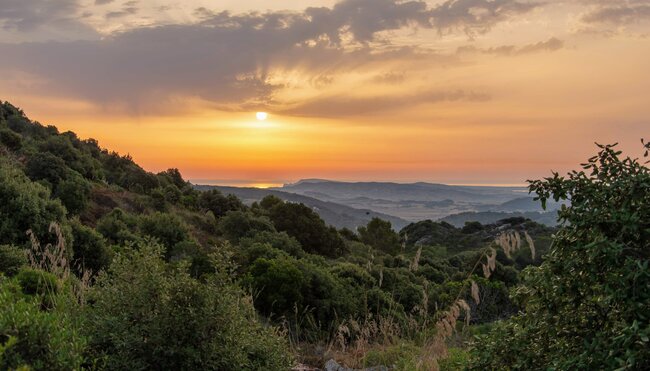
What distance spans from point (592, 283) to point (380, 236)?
40.2m

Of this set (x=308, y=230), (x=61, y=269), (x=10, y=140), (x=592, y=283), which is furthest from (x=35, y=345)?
(x=10, y=140)

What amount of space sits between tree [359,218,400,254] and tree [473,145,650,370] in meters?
38.0

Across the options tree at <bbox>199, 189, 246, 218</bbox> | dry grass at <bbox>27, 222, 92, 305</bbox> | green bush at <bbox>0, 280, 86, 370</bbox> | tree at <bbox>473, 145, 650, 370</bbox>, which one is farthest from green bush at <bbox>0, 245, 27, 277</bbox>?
tree at <bbox>199, 189, 246, 218</bbox>

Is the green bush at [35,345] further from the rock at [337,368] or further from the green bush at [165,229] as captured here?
the green bush at [165,229]

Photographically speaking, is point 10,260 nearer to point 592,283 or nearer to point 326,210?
point 592,283

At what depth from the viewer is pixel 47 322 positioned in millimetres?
3396

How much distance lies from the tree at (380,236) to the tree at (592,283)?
3804cm

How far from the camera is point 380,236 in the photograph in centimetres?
4359

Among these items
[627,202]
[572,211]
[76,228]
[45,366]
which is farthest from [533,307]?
[76,228]

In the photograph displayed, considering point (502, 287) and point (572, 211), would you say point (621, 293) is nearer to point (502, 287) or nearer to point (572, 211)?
point (572, 211)

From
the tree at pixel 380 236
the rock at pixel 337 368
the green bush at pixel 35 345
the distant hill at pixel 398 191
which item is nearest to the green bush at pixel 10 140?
the tree at pixel 380 236

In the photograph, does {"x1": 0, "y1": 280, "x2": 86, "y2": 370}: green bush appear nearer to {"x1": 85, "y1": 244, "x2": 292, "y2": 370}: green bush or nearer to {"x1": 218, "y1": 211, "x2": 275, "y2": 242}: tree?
{"x1": 85, "y1": 244, "x2": 292, "y2": 370}: green bush

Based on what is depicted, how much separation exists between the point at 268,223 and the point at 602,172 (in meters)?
26.2

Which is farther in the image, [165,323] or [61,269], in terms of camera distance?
[61,269]
